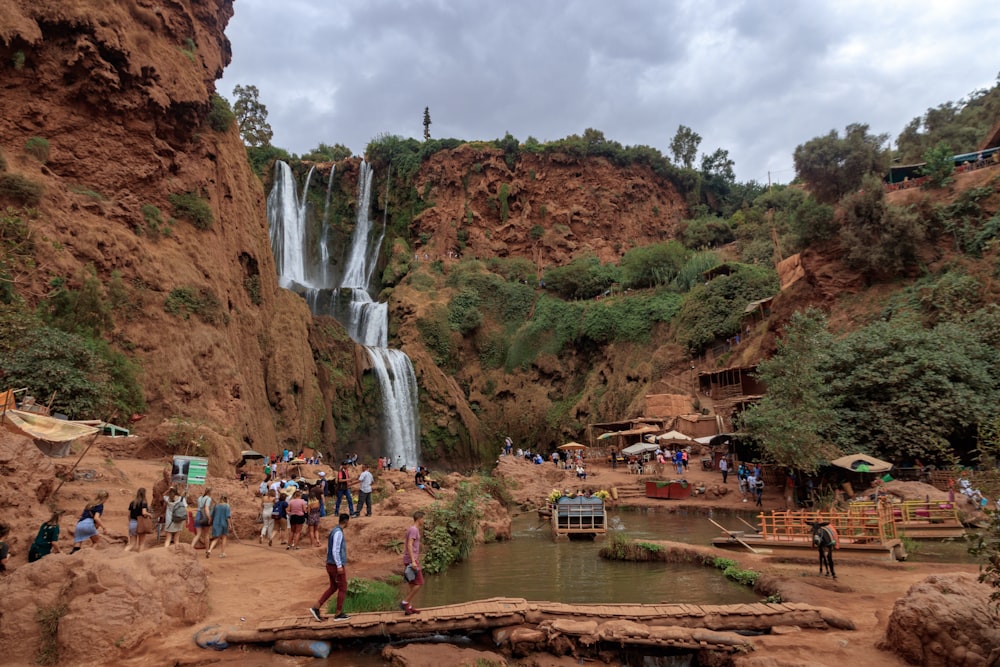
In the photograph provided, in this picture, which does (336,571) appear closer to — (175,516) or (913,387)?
(175,516)

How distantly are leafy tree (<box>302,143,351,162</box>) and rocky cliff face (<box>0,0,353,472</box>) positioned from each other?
38522mm

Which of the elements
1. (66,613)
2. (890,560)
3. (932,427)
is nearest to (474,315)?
(932,427)

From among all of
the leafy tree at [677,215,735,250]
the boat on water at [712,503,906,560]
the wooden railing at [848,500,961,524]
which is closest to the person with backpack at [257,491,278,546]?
the boat on water at [712,503,906,560]

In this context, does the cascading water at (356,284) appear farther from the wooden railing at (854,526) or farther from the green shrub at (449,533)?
the wooden railing at (854,526)

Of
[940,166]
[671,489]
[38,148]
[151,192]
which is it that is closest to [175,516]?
[38,148]

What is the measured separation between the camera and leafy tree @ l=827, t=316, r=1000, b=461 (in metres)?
19.5

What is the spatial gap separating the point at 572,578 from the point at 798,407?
42.6 feet

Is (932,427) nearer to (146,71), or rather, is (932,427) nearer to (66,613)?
Answer: (66,613)

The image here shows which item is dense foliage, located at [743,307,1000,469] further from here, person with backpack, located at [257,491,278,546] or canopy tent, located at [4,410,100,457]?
canopy tent, located at [4,410,100,457]

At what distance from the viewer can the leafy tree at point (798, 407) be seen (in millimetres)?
19688

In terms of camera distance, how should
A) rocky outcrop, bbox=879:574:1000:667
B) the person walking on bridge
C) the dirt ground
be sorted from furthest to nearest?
the person walking on bridge
the dirt ground
rocky outcrop, bbox=879:574:1000:667

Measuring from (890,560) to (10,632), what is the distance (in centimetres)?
1619

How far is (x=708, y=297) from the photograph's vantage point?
41.7 metres

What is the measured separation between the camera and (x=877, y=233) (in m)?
29.6
